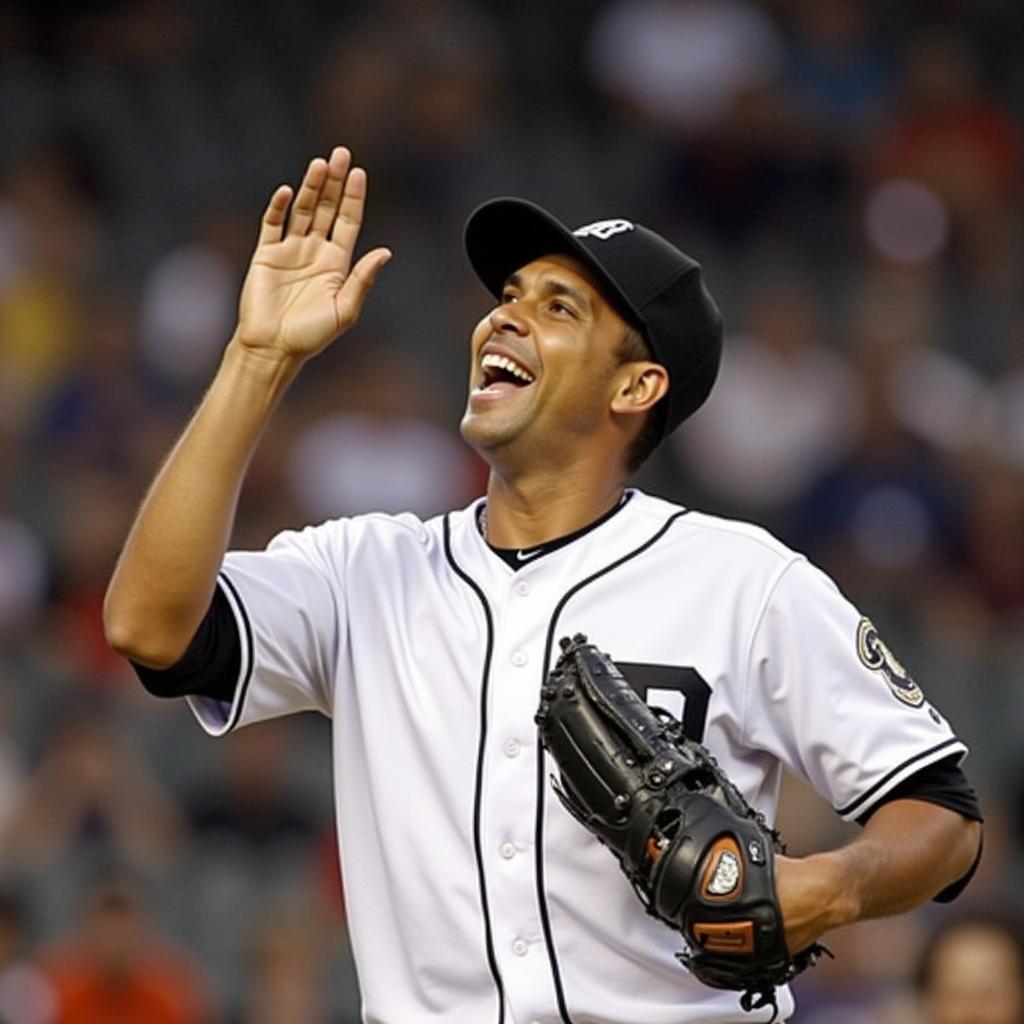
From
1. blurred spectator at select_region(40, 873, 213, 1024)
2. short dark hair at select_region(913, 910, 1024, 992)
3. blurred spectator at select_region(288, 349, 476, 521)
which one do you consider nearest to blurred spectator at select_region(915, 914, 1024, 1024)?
short dark hair at select_region(913, 910, 1024, 992)

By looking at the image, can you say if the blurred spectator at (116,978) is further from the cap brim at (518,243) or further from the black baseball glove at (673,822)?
the black baseball glove at (673,822)

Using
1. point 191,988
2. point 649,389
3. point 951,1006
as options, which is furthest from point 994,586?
point 649,389

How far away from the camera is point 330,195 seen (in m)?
3.78

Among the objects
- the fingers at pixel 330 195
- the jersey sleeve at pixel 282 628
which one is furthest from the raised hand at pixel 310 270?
the jersey sleeve at pixel 282 628

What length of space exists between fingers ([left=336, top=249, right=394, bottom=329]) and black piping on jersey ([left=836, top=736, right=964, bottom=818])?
96 cm

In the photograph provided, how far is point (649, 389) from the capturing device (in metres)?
3.89

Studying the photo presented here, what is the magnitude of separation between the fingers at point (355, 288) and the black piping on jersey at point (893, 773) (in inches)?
37.8

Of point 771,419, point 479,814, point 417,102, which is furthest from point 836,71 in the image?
point 479,814

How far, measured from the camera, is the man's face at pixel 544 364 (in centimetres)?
374

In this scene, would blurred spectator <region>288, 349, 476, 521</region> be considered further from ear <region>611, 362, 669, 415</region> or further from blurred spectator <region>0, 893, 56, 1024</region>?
ear <region>611, 362, 669, 415</region>

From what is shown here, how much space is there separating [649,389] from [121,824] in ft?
13.9

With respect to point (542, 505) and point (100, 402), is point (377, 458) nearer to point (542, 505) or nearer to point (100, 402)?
point (100, 402)

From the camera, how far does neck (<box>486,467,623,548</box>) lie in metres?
3.83

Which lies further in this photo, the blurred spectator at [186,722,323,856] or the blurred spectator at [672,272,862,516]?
the blurred spectator at [672,272,862,516]
